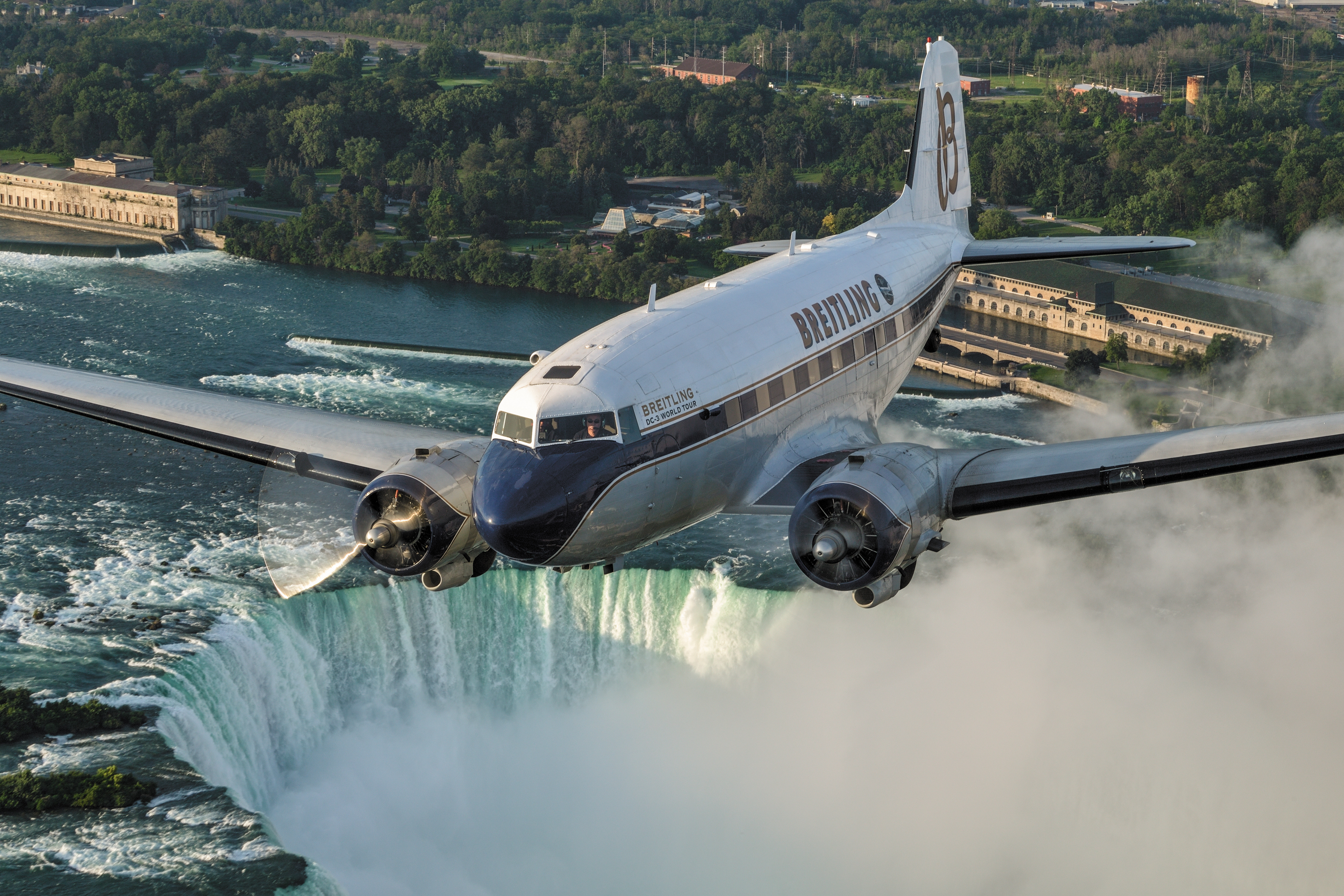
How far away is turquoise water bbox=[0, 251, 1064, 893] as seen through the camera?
56469mm

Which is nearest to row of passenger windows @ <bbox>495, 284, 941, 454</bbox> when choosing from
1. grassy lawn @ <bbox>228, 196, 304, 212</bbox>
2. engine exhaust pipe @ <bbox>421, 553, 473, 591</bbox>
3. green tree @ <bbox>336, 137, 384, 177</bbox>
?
engine exhaust pipe @ <bbox>421, 553, 473, 591</bbox>

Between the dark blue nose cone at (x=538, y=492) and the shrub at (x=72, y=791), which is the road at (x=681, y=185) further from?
the dark blue nose cone at (x=538, y=492)

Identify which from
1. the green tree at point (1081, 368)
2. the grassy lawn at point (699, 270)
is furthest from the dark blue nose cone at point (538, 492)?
the grassy lawn at point (699, 270)

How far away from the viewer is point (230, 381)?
4377 inches

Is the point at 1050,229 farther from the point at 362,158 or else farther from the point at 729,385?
the point at 729,385

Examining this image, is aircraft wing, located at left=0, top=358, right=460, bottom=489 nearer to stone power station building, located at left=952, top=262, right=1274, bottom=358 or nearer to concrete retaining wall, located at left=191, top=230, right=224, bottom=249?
stone power station building, located at left=952, top=262, right=1274, bottom=358

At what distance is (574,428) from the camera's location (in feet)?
111

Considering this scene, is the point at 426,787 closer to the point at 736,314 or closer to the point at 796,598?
the point at 796,598

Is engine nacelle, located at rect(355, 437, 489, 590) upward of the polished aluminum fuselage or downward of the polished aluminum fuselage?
downward

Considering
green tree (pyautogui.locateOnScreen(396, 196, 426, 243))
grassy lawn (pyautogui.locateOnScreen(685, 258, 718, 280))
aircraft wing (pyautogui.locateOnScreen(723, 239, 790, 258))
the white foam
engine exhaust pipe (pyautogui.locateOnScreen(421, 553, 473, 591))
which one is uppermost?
aircraft wing (pyautogui.locateOnScreen(723, 239, 790, 258))

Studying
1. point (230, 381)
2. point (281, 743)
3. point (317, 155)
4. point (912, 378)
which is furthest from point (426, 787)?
point (317, 155)

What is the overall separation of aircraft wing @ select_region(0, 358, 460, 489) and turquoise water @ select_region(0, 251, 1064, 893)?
67.8 feet

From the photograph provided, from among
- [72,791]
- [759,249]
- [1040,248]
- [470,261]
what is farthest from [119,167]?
[1040,248]

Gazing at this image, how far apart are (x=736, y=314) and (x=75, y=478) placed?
6203 cm
